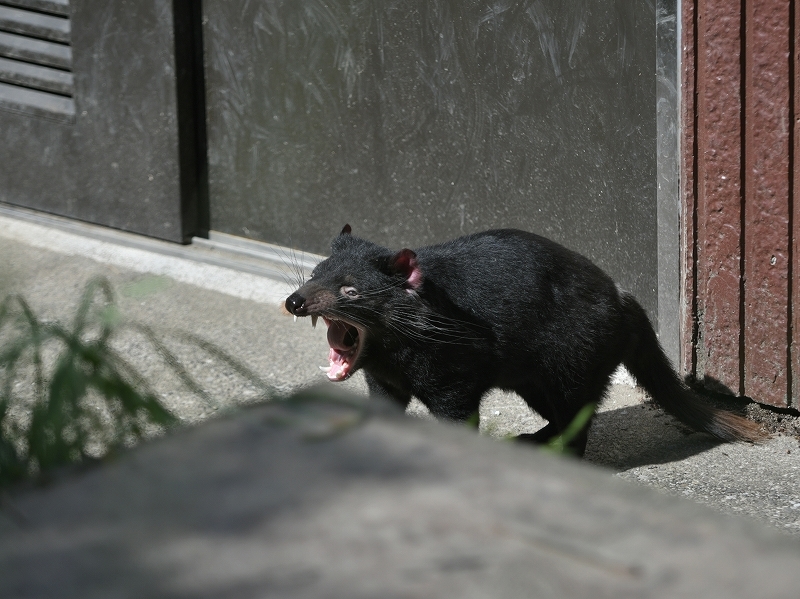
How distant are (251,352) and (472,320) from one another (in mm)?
1730

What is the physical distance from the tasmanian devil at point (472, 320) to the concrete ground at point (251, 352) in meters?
0.42

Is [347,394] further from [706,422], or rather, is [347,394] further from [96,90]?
[96,90]

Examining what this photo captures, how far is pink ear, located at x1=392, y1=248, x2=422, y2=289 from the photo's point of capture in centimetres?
371

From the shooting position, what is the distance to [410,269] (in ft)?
12.2

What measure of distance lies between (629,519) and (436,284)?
2596mm

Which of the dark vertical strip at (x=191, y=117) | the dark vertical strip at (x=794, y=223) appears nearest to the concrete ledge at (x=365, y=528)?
the dark vertical strip at (x=794, y=223)

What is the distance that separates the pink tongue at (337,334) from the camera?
3898mm

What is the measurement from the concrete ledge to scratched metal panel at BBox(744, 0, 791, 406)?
2941 millimetres

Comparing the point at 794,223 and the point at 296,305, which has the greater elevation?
the point at 794,223

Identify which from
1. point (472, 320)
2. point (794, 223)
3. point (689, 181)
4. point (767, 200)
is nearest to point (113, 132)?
point (472, 320)

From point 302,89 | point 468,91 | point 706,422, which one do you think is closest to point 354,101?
point 302,89

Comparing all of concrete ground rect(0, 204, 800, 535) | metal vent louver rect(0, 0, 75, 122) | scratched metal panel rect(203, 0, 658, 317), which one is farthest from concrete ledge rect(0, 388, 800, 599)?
metal vent louver rect(0, 0, 75, 122)

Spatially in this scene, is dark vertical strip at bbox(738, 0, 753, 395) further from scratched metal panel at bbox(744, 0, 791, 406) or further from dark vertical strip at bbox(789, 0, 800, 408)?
dark vertical strip at bbox(789, 0, 800, 408)

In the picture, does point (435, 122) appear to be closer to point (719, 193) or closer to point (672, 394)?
point (719, 193)
